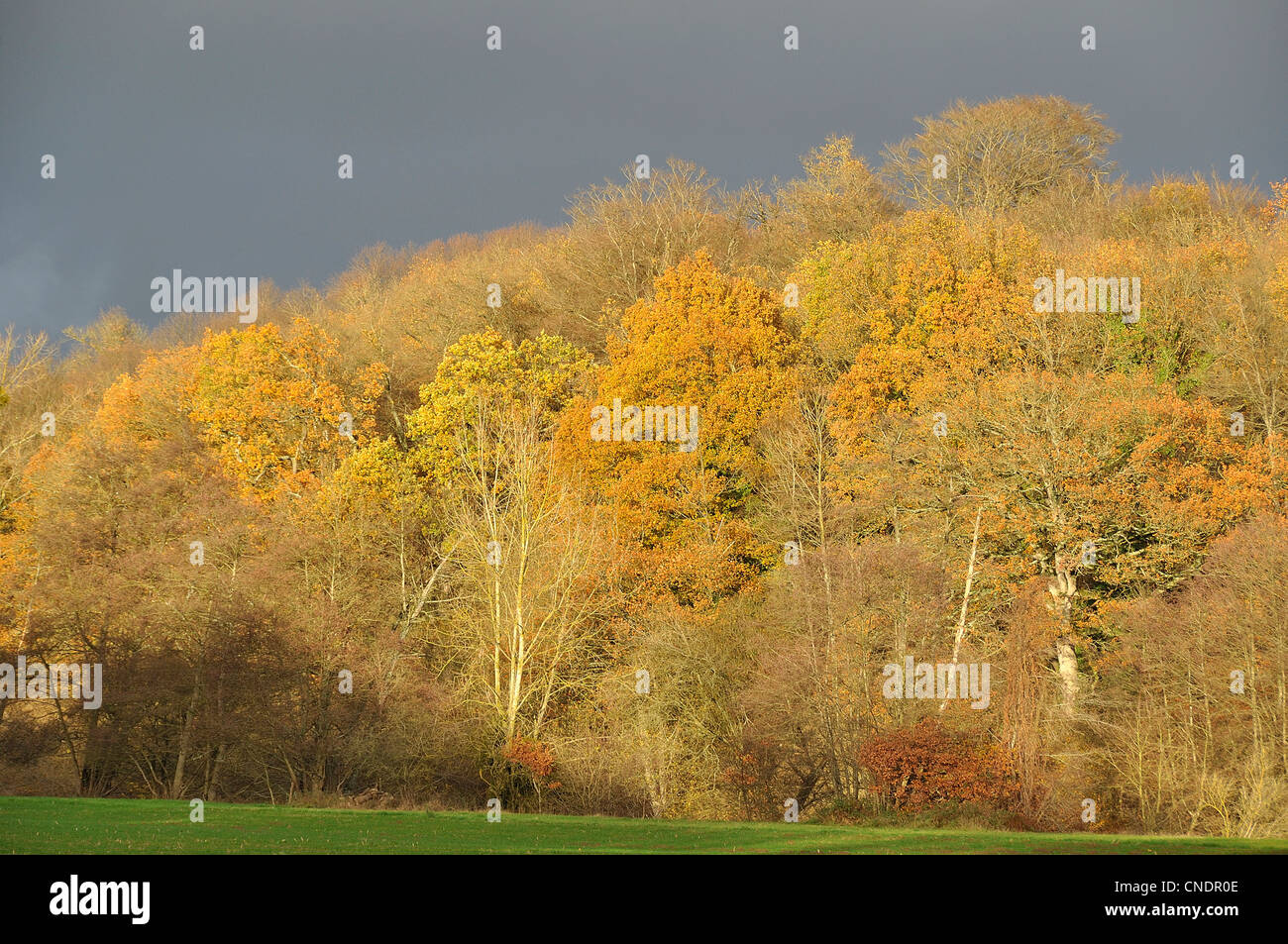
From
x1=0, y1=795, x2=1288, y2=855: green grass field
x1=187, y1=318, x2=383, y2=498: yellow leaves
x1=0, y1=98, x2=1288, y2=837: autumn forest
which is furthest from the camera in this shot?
x1=187, y1=318, x2=383, y2=498: yellow leaves

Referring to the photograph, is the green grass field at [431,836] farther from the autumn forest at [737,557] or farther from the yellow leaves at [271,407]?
the yellow leaves at [271,407]

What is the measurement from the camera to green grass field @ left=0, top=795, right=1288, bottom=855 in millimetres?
17922

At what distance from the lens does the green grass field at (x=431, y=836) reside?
58.8ft

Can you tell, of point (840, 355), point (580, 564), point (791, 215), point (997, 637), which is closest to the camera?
point (997, 637)

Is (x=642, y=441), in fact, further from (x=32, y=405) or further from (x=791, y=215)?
(x=32, y=405)

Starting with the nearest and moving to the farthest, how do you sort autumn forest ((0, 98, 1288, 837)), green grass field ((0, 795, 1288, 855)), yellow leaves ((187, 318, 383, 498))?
green grass field ((0, 795, 1288, 855)) → autumn forest ((0, 98, 1288, 837)) → yellow leaves ((187, 318, 383, 498))

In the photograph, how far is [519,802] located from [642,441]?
15.2 m

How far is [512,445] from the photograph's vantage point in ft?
136

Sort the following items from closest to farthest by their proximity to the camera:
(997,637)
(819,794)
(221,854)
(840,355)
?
1. (221,854)
2. (819,794)
3. (997,637)
4. (840,355)

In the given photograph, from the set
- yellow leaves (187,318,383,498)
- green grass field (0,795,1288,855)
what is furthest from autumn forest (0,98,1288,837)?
green grass field (0,795,1288,855)

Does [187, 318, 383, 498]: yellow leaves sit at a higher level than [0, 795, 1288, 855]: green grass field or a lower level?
higher

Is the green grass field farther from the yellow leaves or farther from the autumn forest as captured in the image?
the yellow leaves

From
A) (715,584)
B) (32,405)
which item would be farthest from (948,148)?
(32,405)

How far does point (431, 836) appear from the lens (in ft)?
65.8
